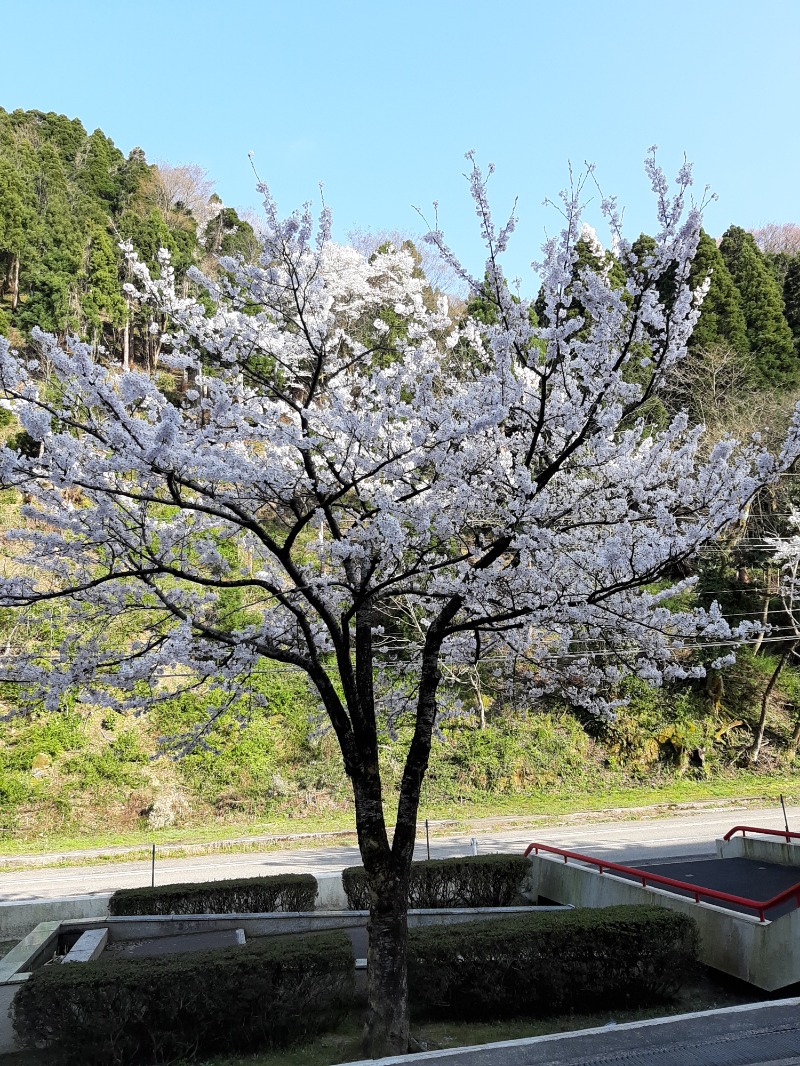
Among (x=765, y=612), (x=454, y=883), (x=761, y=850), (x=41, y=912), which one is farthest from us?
(x=765, y=612)

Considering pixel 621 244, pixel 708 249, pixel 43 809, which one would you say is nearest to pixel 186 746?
pixel 621 244

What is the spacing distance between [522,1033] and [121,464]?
5.46 m

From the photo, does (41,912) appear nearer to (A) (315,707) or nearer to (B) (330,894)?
(B) (330,894)

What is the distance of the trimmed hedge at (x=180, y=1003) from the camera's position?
18.5 ft

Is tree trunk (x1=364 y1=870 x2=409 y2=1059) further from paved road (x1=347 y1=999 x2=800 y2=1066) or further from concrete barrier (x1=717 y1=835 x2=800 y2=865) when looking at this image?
concrete barrier (x1=717 y1=835 x2=800 y2=865)

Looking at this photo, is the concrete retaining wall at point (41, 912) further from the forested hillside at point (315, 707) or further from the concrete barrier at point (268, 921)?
the forested hillside at point (315, 707)

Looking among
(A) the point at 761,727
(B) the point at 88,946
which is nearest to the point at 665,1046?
(B) the point at 88,946

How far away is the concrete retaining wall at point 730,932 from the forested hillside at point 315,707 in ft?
9.68

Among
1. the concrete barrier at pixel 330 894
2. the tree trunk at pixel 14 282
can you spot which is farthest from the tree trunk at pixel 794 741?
the tree trunk at pixel 14 282

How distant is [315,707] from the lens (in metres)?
19.2

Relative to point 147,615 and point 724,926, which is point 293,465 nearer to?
point 724,926

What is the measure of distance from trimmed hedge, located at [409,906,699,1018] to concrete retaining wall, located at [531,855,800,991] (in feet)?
1.67

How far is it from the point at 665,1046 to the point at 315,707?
14870mm

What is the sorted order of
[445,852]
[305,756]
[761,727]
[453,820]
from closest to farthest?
[445,852], [453,820], [305,756], [761,727]
